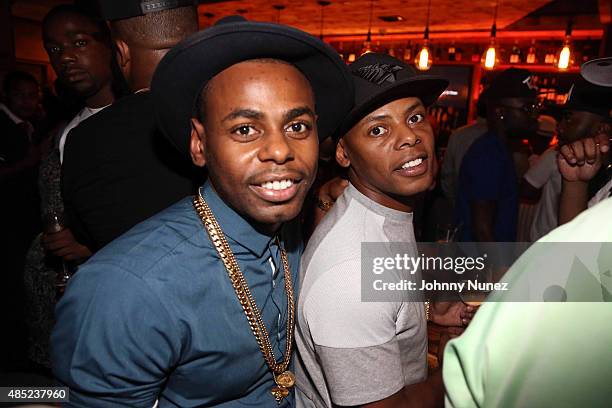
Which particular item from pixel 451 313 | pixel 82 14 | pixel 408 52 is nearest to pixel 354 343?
pixel 451 313

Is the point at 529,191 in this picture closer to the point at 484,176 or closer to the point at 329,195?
the point at 484,176

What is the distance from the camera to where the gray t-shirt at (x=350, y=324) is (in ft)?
3.97

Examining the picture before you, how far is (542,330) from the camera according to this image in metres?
0.60

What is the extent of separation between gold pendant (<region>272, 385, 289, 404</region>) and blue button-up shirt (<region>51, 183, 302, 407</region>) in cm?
2

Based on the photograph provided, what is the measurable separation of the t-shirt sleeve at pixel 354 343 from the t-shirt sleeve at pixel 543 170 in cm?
308

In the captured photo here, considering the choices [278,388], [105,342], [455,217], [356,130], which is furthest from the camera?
[455,217]

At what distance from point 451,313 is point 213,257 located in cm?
120

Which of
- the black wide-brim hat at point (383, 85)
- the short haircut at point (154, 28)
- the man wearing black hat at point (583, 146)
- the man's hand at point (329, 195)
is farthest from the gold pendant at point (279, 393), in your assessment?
the man wearing black hat at point (583, 146)

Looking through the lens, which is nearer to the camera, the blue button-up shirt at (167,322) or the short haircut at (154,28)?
the blue button-up shirt at (167,322)

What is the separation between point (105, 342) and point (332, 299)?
24.6 inches

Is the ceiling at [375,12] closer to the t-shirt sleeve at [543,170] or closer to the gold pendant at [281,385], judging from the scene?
the t-shirt sleeve at [543,170]

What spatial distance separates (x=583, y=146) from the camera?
246 cm

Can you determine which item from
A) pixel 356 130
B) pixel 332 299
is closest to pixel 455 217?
pixel 356 130

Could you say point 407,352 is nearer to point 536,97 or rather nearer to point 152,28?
point 152,28
